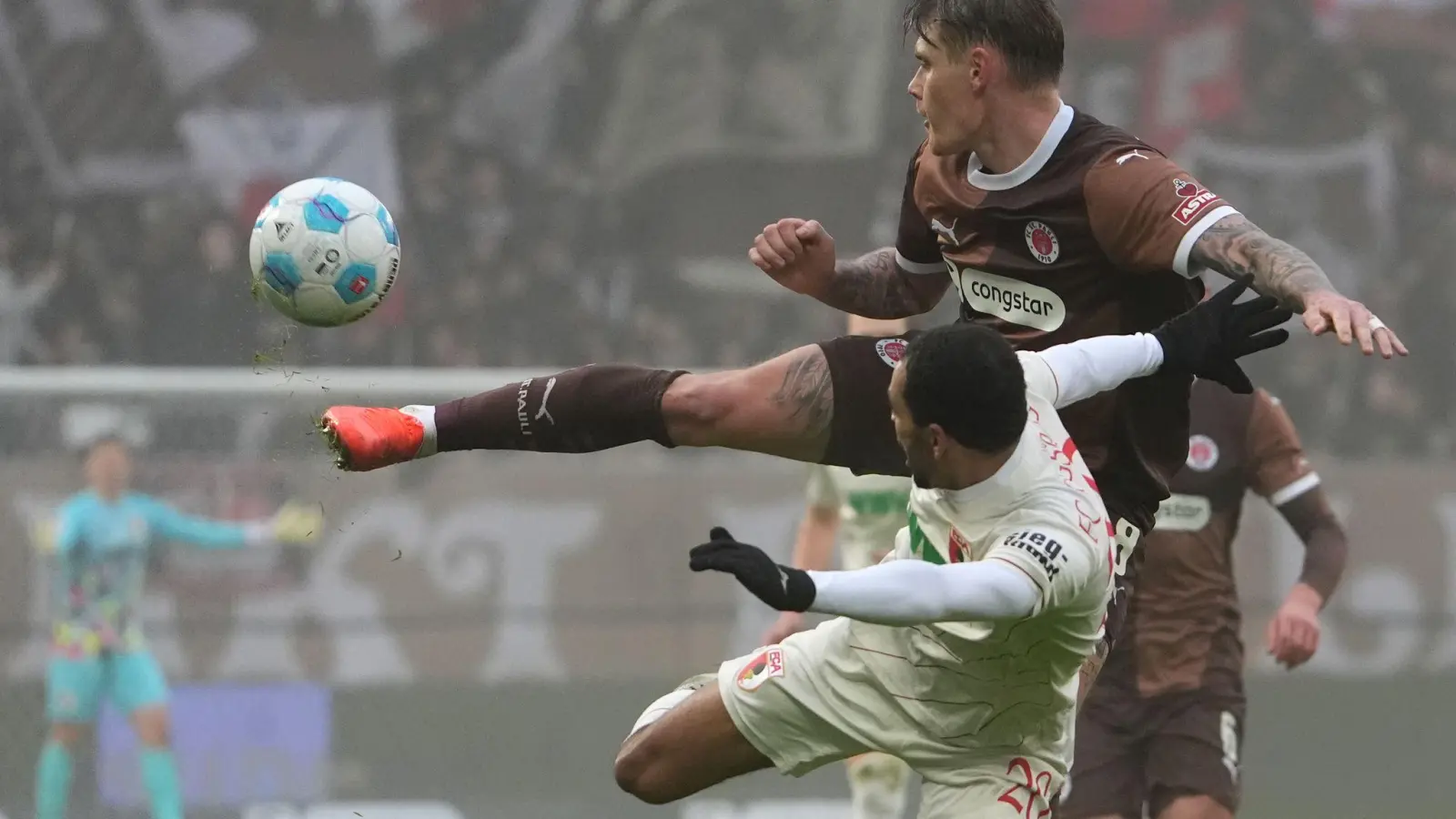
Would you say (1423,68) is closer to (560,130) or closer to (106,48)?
(560,130)

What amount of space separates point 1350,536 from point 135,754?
18.5ft

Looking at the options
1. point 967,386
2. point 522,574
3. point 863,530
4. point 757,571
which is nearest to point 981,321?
point 967,386

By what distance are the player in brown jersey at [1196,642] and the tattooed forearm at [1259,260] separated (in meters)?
2.07

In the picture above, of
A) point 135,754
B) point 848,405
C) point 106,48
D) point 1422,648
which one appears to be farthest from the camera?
point 106,48

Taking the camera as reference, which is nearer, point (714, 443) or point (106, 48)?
point (714, 443)

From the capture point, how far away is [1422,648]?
8859mm

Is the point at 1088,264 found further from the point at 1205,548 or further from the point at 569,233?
the point at 569,233

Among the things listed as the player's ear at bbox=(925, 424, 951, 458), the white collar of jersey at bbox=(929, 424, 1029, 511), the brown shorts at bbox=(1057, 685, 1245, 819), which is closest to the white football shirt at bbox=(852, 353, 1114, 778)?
the white collar of jersey at bbox=(929, 424, 1029, 511)

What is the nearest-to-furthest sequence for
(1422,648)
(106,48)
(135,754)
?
(135,754) → (1422,648) → (106,48)

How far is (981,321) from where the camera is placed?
4.14m

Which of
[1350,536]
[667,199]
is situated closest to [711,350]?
[667,199]

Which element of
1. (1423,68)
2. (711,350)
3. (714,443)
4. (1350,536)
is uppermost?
(1423,68)

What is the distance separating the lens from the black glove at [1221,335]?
377 cm

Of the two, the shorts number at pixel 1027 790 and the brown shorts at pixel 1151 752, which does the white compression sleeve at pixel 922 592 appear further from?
the brown shorts at pixel 1151 752
